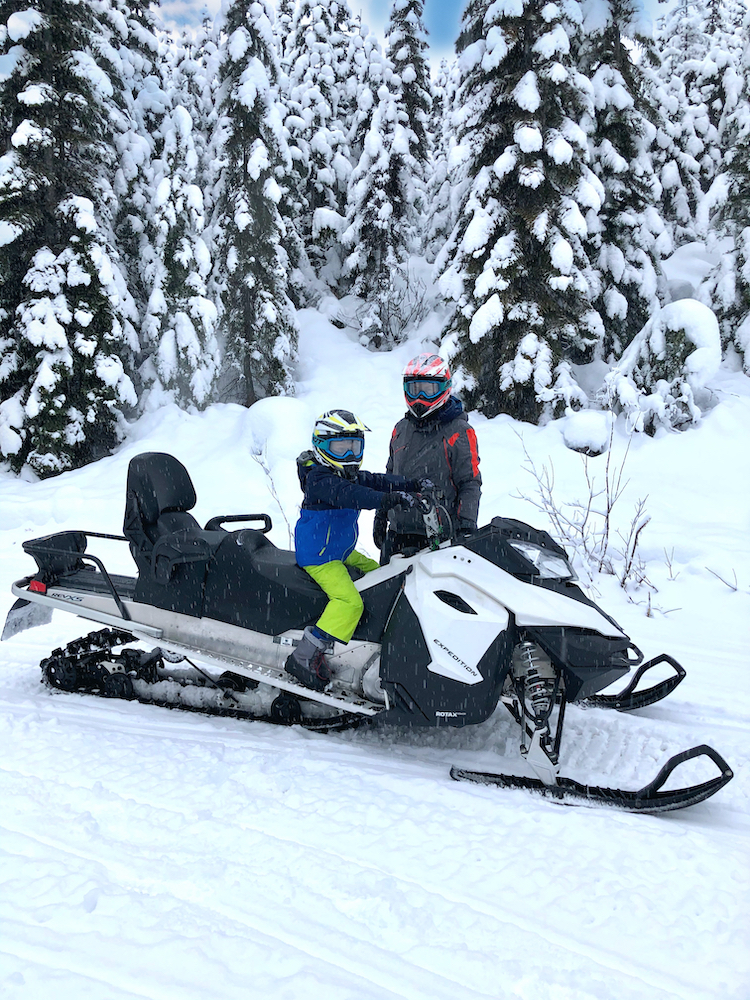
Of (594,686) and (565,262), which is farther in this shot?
(565,262)

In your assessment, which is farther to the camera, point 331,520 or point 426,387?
point 426,387

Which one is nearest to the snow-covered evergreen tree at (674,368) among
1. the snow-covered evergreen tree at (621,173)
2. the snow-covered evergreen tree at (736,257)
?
the snow-covered evergreen tree at (736,257)

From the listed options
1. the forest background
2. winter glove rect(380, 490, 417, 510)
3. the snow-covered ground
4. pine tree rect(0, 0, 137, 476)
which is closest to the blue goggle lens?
winter glove rect(380, 490, 417, 510)

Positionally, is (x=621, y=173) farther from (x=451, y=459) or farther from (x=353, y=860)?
(x=353, y=860)

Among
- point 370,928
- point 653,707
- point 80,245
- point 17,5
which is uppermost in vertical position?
point 17,5

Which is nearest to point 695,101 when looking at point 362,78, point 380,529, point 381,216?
point 362,78

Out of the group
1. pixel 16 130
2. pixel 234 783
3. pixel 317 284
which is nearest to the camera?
pixel 234 783

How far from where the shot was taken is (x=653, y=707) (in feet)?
10.8

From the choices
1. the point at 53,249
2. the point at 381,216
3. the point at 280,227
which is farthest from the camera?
the point at 381,216

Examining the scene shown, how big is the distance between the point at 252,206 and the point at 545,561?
1081 cm

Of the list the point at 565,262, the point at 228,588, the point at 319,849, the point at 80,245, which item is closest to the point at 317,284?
the point at 80,245

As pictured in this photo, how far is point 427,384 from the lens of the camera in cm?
341

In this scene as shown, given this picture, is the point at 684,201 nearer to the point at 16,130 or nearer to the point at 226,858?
the point at 16,130

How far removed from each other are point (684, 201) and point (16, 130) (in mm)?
11269
